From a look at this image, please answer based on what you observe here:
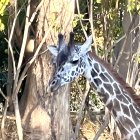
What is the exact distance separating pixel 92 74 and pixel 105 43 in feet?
13.3

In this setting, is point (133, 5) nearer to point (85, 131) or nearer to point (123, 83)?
point (123, 83)

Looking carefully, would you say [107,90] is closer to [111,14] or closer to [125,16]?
[111,14]

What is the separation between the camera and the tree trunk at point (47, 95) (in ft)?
25.3

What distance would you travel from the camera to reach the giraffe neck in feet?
16.8

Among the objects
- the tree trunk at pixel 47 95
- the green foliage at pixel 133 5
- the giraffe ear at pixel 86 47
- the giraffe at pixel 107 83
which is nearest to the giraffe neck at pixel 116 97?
the giraffe at pixel 107 83

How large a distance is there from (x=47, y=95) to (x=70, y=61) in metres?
2.98

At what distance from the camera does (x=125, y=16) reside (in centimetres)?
954

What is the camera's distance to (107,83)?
5.16m

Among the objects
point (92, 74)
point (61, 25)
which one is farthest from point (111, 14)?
point (92, 74)

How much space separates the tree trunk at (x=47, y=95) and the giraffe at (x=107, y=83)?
2.41 m

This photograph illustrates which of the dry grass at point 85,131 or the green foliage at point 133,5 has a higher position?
the green foliage at point 133,5

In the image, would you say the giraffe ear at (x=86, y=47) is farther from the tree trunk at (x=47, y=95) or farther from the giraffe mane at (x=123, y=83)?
the tree trunk at (x=47, y=95)

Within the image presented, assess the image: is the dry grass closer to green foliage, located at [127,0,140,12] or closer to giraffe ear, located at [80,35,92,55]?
green foliage, located at [127,0,140,12]

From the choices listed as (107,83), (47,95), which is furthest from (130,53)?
(107,83)
